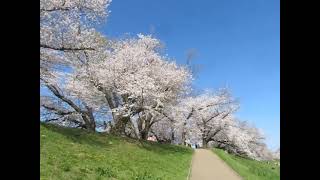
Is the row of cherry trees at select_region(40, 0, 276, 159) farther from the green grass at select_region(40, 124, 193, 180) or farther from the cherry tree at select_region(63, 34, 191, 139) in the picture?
the green grass at select_region(40, 124, 193, 180)

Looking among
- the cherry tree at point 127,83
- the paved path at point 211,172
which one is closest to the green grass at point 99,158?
the paved path at point 211,172

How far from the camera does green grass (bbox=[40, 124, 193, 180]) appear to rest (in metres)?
8.96

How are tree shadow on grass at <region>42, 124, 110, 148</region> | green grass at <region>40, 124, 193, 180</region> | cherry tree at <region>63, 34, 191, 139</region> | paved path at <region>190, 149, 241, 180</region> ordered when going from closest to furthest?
green grass at <region>40, 124, 193, 180</region>, paved path at <region>190, 149, 241, 180</region>, tree shadow on grass at <region>42, 124, 110, 148</region>, cherry tree at <region>63, 34, 191, 139</region>

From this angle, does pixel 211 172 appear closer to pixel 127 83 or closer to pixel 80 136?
pixel 80 136

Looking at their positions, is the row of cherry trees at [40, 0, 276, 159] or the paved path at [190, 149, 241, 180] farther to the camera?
the row of cherry trees at [40, 0, 276, 159]

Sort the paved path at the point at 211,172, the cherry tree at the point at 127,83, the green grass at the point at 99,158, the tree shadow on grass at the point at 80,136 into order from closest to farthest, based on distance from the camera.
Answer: the green grass at the point at 99,158 → the paved path at the point at 211,172 → the tree shadow on grass at the point at 80,136 → the cherry tree at the point at 127,83

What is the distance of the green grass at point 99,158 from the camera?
8.96 metres

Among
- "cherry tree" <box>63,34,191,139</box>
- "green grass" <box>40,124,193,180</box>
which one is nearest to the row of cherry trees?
"cherry tree" <box>63,34,191,139</box>

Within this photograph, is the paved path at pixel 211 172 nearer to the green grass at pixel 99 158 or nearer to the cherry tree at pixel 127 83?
the green grass at pixel 99 158

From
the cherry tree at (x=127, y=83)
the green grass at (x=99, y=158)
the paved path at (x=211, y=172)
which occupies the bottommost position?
the paved path at (x=211, y=172)
